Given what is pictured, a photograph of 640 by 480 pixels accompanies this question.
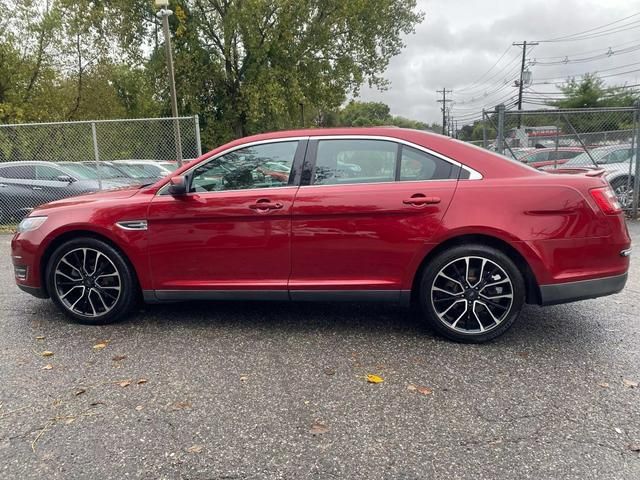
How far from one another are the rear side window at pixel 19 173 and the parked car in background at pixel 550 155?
10434 millimetres

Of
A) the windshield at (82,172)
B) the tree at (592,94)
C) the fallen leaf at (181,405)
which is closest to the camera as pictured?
the fallen leaf at (181,405)

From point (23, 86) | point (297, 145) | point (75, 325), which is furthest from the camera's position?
point (23, 86)

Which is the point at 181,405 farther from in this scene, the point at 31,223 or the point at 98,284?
the point at 31,223

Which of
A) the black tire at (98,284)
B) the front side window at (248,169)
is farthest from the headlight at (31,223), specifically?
the front side window at (248,169)

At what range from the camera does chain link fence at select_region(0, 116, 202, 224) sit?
1005 centimetres

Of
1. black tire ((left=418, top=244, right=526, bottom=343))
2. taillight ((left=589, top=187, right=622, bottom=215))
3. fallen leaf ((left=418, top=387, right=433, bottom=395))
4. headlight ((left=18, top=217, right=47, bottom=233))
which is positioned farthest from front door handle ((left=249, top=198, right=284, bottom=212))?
taillight ((left=589, top=187, right=622, bottom=215))

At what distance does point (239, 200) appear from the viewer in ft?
12.2

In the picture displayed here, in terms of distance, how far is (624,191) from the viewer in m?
9.52

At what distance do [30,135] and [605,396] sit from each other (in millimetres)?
11528

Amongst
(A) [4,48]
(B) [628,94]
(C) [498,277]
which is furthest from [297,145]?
(B) [628,94]

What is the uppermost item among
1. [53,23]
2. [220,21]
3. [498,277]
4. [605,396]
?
[220,21]

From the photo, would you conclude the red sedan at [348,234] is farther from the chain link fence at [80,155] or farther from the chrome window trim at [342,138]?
the chain link fence at [80,155]

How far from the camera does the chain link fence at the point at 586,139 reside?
8.79m

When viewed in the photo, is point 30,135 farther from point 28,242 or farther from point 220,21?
point 220,21
